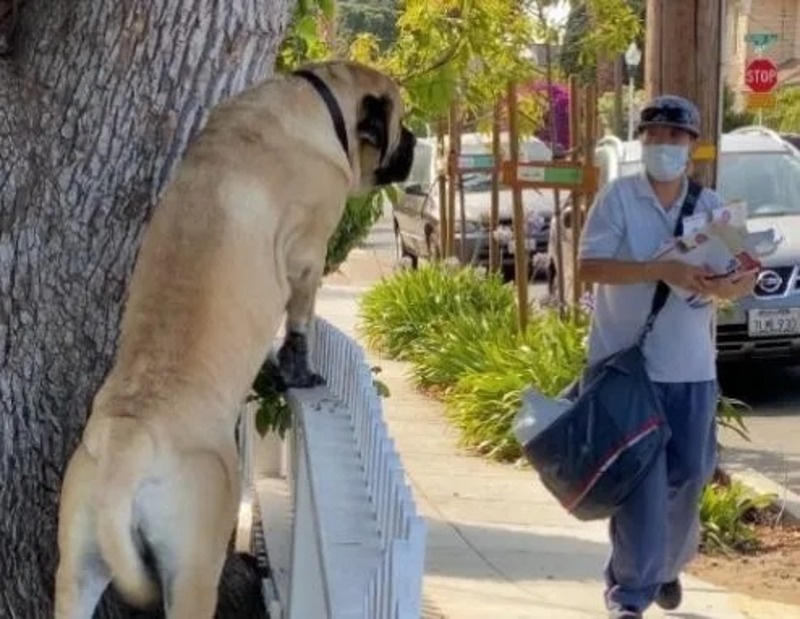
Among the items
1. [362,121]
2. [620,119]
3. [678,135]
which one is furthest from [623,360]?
[620,119]

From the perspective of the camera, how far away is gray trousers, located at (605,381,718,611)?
21.6 ft

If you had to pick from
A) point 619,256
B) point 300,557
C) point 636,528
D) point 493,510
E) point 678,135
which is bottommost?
point 493,510

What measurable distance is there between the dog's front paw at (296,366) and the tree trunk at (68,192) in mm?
452

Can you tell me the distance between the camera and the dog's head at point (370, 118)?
4.90 meters

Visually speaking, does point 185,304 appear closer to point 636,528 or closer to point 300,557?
point 300,557

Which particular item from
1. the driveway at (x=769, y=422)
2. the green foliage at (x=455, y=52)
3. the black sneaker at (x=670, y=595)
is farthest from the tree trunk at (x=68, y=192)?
the driveway at (x=769, y=422)

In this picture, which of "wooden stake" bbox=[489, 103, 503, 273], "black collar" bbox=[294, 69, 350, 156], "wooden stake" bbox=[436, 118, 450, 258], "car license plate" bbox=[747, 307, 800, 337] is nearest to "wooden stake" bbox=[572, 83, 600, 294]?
"car license plate" bbox=[747, 307, 800, 337]

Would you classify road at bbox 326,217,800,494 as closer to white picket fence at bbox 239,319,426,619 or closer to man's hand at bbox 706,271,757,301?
man's hand at bbox 706,271,757,301

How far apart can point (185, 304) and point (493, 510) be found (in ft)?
17.6

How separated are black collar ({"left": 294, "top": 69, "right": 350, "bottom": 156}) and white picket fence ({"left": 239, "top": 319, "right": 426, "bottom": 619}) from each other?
580 mm

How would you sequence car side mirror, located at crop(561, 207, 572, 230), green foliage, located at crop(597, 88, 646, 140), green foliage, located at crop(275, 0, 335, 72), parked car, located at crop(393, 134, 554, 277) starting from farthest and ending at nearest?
green foliage, located at crop(597, 88, 646, 140) < parked car, located at crop(393, 134, 554, 277) < car side mirror, located at crop(561, 207, 572, 230) < green foliage, located at crop(275, 0, 335, 72)

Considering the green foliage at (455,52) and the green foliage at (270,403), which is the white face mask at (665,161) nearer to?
the green foliage at (455,52)

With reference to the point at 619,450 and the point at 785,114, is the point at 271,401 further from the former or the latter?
the point at 785,114

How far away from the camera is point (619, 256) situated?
6.68 meters
